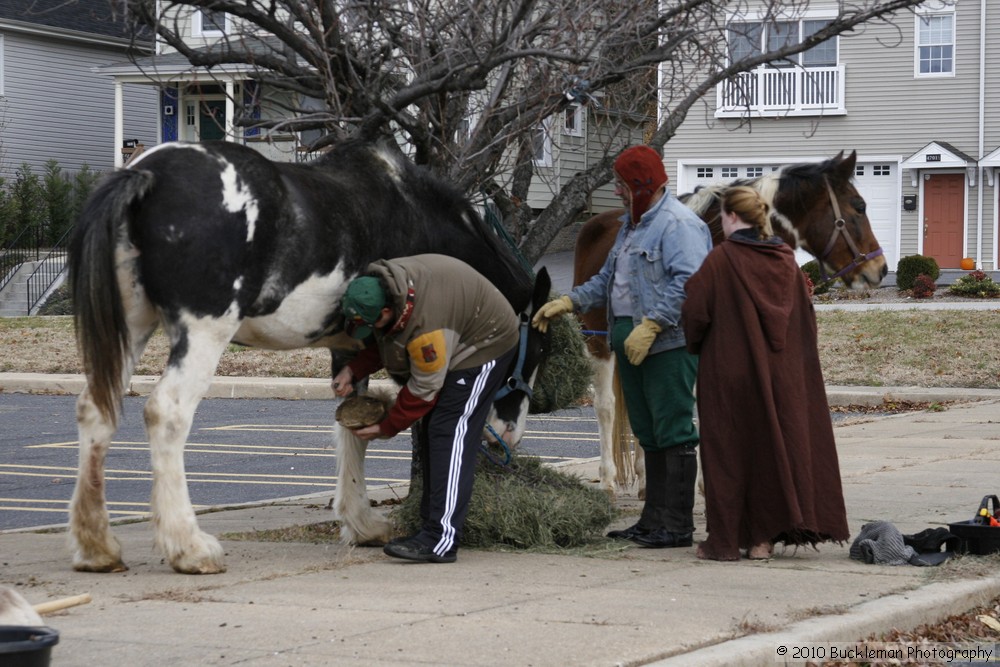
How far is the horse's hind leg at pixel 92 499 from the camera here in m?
6.94

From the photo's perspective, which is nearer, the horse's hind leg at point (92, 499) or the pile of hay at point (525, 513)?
the horse's hind leg at point (92, 499)

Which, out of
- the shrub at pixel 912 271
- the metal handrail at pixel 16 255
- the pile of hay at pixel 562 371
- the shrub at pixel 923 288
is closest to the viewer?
the pile of hay at pixel 562 371

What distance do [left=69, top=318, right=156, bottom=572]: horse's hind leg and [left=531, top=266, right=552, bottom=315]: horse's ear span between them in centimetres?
247

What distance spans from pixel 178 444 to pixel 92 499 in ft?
1.84

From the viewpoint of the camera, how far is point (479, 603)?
6086 millimetres

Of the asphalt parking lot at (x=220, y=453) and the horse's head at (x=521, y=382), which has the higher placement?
the horse's head at (x=521, y=382)

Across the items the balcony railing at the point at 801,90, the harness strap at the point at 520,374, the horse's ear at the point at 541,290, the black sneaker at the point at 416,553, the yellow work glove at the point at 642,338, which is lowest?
the black sneaker at the point at 416,553

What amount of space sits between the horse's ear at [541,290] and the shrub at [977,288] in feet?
64.3

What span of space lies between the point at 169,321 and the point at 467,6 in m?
2.92

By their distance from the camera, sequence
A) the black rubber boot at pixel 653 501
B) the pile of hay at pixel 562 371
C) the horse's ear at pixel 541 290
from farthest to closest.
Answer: the pile of hay at pixel 562 371 < the horse's ear at pixel 541 290 < the black rubber boot at pixel 653 501

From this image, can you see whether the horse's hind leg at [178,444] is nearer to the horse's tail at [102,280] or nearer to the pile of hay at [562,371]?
the horse's tail at [102,280]

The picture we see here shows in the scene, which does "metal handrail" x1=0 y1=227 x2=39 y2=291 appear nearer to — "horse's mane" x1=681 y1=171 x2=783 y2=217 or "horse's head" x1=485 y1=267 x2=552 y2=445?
"horse's mane" x1=681 y1=171 x2=783 y2=217

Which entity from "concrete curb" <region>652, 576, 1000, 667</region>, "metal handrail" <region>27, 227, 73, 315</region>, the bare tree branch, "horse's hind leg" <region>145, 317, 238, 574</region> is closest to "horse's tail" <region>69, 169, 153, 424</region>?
"horse's hind leg" <region>145, 317, 238, 574</region>

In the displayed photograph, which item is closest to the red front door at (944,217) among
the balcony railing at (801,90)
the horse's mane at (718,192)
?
the balcony railing at (801,90)
